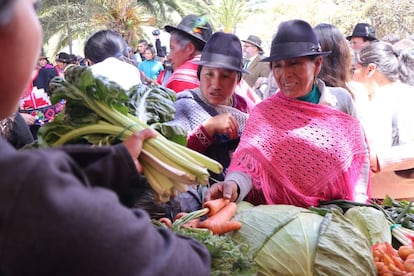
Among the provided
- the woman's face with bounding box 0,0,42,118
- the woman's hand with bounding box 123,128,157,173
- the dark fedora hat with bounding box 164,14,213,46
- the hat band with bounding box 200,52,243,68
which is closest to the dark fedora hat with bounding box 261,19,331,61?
the hat band with bounding box 200,52,243,68

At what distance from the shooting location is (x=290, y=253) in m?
2.05

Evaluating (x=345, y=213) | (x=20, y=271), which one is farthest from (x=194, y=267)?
(x=345, y=213)

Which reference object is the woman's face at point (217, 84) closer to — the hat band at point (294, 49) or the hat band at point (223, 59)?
the hat band at point (223, 59)

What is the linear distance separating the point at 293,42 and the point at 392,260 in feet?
4.21

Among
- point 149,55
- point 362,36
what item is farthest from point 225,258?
point 149,55

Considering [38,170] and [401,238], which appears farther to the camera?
[401,238]

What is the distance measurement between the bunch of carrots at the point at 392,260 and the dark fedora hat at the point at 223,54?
53.7 inches

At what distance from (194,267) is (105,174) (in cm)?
24

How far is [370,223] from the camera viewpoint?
2389 millimetres

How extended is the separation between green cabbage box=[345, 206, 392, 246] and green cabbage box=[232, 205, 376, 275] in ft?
0.66

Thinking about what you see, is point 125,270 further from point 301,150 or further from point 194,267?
point 301,150

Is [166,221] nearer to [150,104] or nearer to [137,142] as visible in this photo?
[150,104]

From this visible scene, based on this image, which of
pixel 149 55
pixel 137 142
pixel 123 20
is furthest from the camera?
pixel 123 20

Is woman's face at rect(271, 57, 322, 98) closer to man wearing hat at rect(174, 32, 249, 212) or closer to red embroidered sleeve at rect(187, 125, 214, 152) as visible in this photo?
man wearing hat at rect(174, 32, 249, 212)
